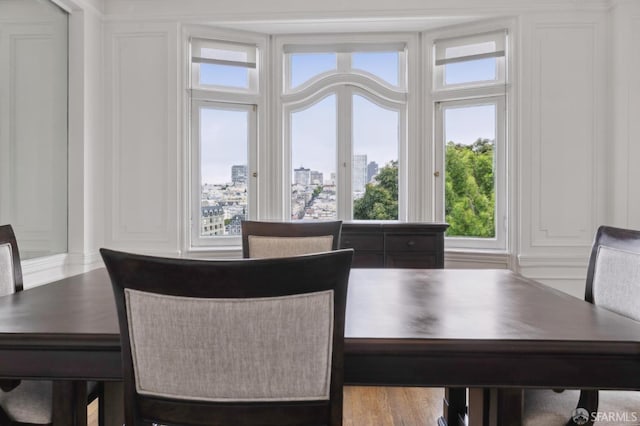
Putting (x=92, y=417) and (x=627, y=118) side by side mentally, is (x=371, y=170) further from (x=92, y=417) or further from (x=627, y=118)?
(x=92, y=417)

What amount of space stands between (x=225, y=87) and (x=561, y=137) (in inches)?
102

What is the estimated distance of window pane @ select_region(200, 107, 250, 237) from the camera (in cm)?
340

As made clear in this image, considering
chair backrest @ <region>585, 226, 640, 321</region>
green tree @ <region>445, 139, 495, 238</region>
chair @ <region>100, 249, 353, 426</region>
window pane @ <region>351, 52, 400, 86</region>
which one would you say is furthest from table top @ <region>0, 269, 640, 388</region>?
window pane @ <region>351, 52, 400, 86</region>

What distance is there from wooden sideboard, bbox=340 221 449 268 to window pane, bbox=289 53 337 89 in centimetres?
143

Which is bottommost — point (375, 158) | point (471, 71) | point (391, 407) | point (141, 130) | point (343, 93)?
point (391, 407)

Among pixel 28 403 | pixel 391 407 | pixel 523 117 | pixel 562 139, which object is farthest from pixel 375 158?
pixel 28 403

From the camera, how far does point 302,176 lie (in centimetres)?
349

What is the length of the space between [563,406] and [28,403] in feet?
4.80

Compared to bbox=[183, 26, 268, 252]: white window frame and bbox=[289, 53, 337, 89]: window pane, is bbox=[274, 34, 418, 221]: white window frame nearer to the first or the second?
bbox=[289, 53, 337, 89]: window pane

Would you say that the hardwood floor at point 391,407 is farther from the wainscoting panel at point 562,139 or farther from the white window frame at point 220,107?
the white window frame at point 220,107

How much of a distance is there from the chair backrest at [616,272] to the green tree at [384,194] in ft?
6.62

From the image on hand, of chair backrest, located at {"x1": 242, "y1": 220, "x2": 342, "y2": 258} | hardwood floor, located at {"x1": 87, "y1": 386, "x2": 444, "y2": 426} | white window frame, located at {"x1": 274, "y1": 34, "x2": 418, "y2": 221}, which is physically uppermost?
white window frame, located at {"x1": 274, "y1": 34, "x2": 418, "y2": 221}

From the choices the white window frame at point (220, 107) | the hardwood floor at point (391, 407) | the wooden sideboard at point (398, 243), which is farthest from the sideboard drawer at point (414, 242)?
the white window frame at point (220, 107)

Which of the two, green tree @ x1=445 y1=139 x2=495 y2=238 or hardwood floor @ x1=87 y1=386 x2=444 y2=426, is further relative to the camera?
green tree @ x1=445 y1=139 x2=495 y2=238
